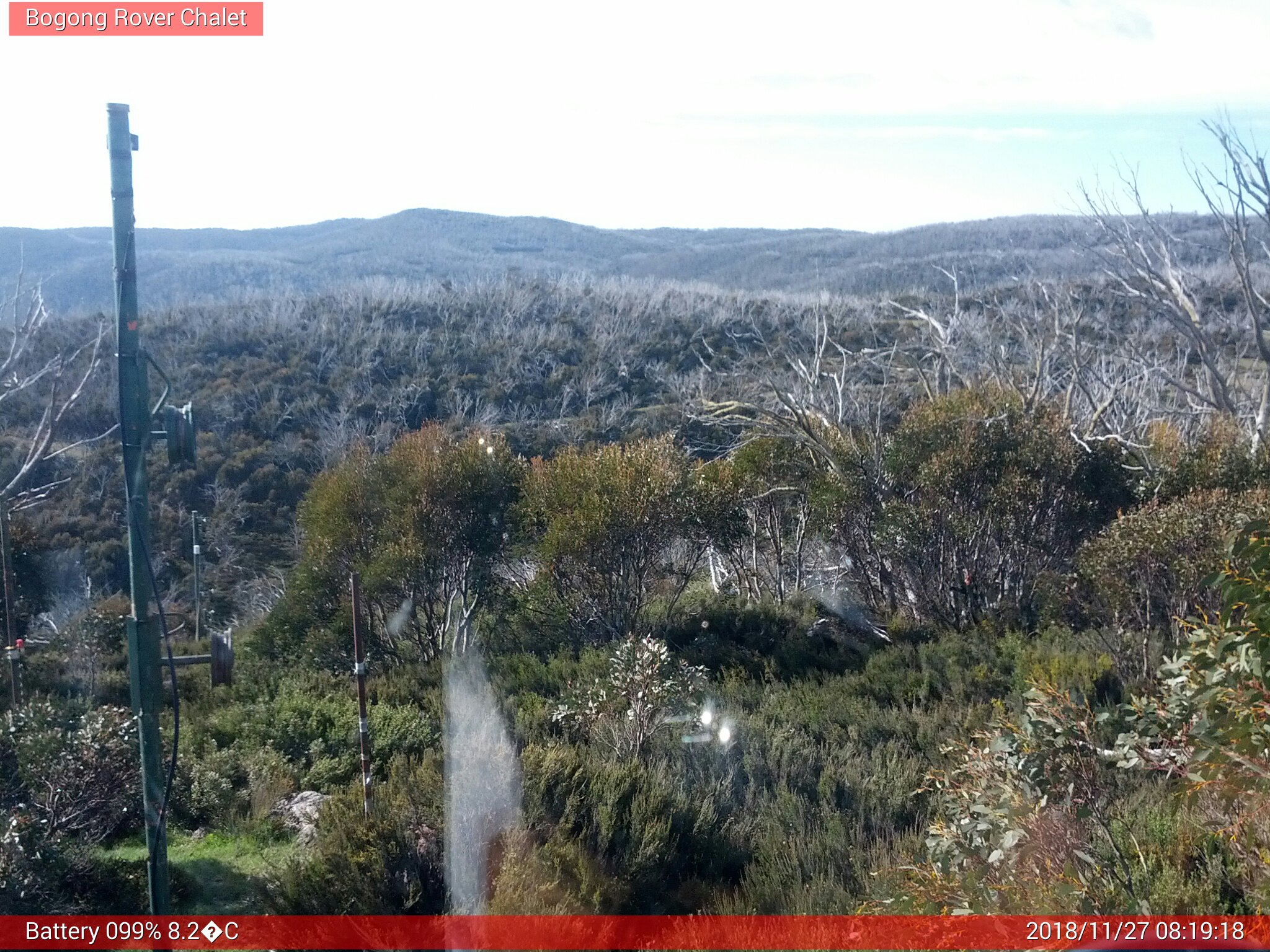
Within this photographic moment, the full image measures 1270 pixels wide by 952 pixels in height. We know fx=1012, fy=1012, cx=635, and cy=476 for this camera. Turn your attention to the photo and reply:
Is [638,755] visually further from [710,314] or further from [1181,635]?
[710,314]

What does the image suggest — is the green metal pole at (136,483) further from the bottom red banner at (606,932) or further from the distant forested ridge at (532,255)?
the distant forested ridge at (532,255)

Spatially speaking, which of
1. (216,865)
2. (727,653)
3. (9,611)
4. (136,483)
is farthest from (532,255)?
(136,483)

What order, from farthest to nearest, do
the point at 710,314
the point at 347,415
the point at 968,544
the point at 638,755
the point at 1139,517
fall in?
the point at 710,314 → the point at 347,415 → the point at 968,544 → the point at 1139,517 → the point at 638,755

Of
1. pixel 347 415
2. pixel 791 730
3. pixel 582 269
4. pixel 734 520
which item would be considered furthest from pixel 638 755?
pixel 582 269

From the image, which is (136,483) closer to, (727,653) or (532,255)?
(727,653)

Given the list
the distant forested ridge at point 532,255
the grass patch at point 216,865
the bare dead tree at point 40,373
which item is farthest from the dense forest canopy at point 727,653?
the distant forested ridge at point 532,255

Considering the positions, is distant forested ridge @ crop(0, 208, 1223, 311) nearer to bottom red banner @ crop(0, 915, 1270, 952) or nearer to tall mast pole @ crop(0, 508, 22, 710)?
tall mast pole @ crop(0, 508, 22, 710)
